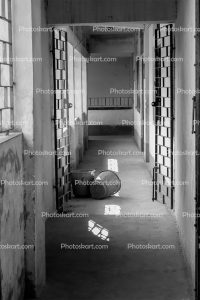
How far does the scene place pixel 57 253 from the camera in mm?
6523

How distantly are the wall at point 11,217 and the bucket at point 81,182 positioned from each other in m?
4.81

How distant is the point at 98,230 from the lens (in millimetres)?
7586

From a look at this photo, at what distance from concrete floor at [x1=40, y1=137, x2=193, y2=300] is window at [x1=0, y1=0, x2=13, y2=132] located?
6.32 ft

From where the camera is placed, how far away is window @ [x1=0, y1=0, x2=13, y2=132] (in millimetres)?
4730

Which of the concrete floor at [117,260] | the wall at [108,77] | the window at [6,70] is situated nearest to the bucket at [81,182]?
the concrete floor at [117,260]

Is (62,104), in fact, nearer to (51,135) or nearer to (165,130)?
(51,135)

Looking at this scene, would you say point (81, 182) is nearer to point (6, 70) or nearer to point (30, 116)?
point (30, 116)

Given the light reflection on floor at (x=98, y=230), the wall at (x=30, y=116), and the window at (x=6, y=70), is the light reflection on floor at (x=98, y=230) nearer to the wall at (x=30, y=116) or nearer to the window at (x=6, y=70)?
the wall at (x=30, y=116)

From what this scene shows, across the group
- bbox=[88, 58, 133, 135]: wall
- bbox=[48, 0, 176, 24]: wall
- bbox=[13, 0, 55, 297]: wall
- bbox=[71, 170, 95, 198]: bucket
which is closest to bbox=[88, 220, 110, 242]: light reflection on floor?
bbox=[71, 170, 95, 198]: bucket

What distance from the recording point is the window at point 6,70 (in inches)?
186

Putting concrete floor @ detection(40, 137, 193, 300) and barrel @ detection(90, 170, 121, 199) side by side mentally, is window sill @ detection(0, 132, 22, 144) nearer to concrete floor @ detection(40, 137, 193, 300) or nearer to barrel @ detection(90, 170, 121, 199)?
concrete floor @ detection(40, 137, 193, 300)

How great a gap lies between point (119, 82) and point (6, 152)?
19.4 meters

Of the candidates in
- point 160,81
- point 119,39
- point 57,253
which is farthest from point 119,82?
point 57,253

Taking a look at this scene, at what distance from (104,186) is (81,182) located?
20.8 inches
